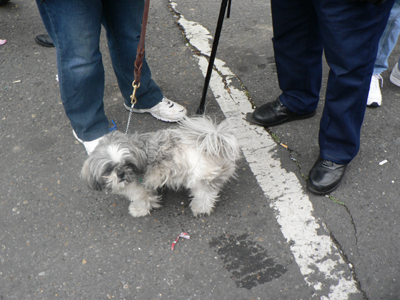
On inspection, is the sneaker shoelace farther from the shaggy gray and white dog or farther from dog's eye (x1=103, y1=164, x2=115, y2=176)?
dog's eye (x1=103, y1=164, x2=115, y2=176)

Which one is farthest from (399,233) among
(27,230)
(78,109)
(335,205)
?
(27,230)

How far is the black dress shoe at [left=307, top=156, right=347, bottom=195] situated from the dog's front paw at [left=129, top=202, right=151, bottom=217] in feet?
4.42

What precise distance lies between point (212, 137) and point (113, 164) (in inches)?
25.3

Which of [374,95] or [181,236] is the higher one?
[374,95]

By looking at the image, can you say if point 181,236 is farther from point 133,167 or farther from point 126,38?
point 126,38

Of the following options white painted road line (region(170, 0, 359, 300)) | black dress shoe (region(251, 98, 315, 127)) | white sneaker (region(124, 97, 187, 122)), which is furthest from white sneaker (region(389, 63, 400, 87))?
white sneaker (region(124, 97, 187, 122))

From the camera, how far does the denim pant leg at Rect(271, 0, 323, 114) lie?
2264 millimetres

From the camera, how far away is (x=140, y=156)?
5.99ft

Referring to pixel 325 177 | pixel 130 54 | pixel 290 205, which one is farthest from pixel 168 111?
pixel 325 177

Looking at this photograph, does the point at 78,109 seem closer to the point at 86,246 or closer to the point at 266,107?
the point at 86,246

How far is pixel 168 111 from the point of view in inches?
114

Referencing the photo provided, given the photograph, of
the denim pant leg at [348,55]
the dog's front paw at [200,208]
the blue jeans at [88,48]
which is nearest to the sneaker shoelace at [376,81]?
the denim pant leg at [348,55]

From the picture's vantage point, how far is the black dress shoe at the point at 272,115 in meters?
2.87

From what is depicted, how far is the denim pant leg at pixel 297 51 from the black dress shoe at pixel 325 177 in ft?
2.23
